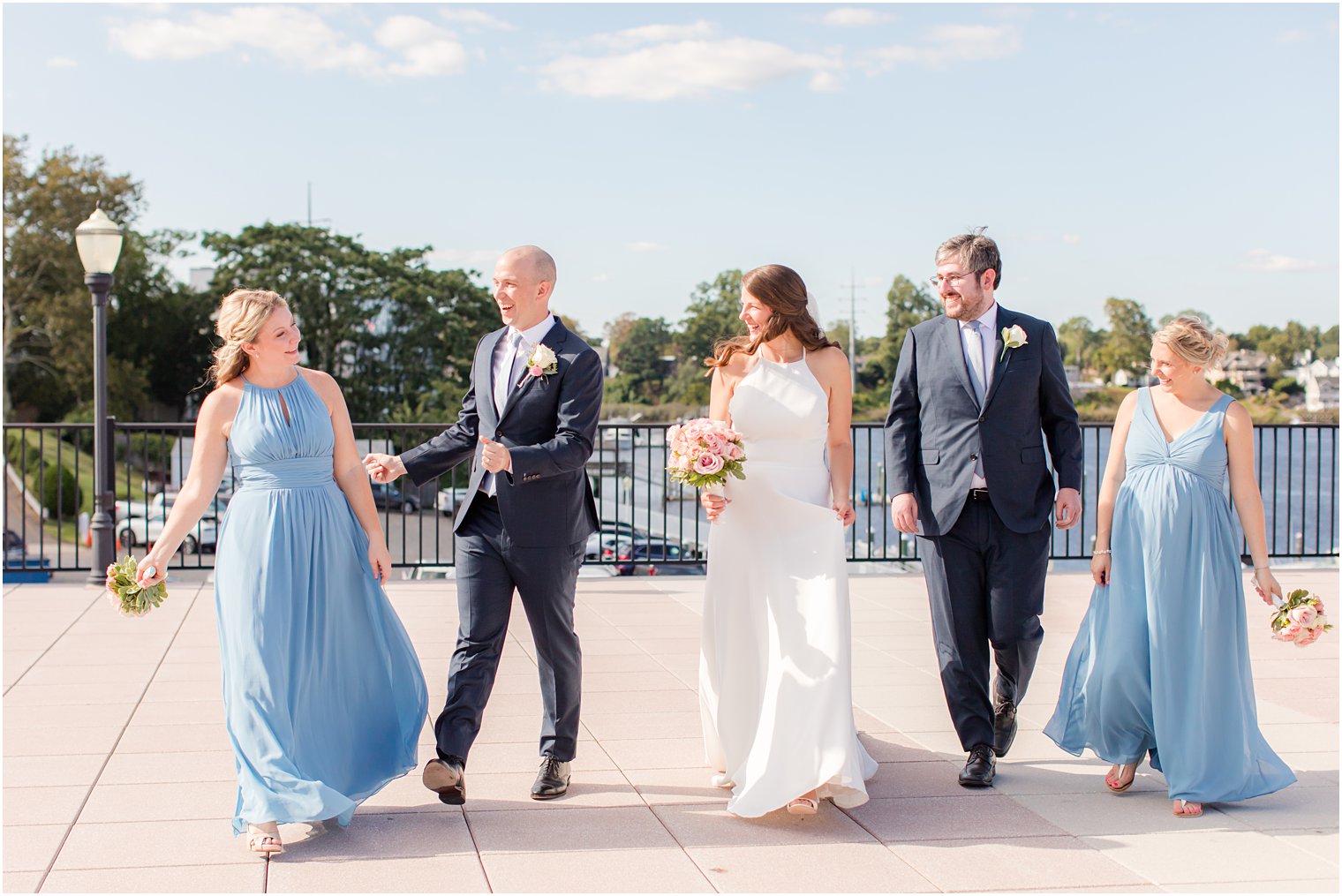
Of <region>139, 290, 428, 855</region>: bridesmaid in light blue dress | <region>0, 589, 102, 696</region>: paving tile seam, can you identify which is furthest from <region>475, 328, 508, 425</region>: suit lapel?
<region>0, 589, 102, 696</region>: paving tile seam

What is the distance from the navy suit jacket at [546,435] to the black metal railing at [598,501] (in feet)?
1.87

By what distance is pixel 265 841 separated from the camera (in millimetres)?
3730

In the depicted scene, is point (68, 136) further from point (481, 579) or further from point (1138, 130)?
point (1138, 130)

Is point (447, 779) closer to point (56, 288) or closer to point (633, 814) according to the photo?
point (633, 814)

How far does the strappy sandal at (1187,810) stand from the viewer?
4172mm

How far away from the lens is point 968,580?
455cm

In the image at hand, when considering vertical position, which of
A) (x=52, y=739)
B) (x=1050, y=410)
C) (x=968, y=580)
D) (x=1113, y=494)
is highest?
(x=1050, y=410)

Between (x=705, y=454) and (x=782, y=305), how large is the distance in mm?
582

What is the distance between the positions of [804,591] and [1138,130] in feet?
391

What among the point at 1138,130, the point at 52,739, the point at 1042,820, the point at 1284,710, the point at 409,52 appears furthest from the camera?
the point at 1138,130

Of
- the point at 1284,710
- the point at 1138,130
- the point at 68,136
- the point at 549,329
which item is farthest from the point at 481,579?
the point at 1138,130

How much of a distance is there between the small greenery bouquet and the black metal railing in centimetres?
137

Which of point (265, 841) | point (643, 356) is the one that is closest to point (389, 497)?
point (265, 841)

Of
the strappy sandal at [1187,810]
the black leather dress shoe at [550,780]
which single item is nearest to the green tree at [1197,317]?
the strappy sandal at [1187,810]
